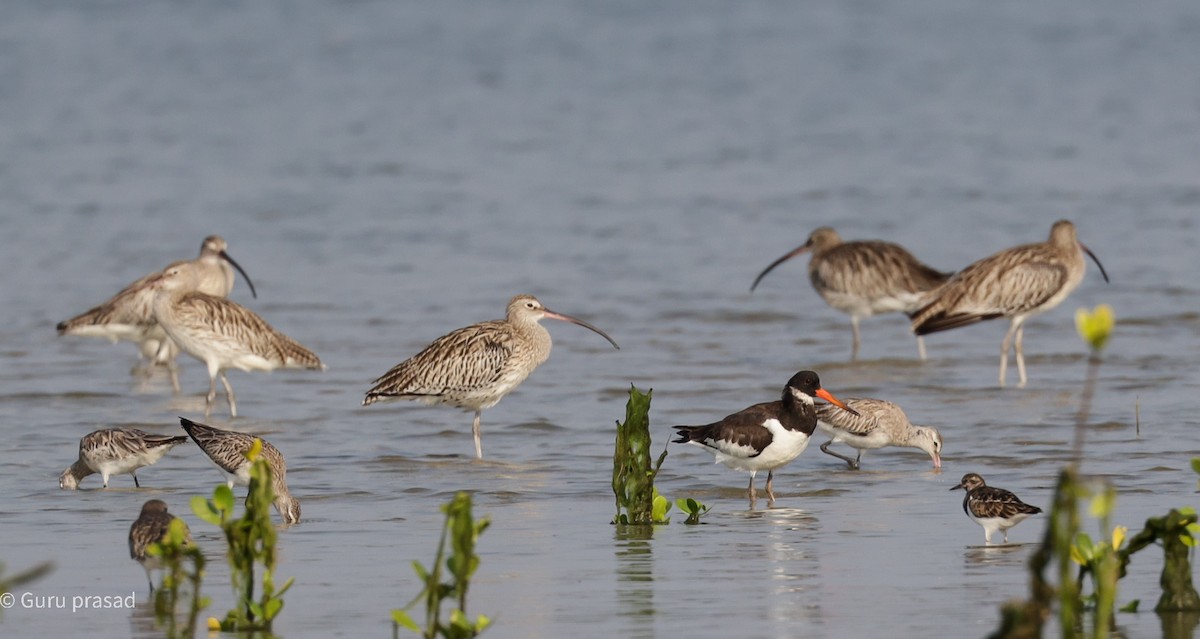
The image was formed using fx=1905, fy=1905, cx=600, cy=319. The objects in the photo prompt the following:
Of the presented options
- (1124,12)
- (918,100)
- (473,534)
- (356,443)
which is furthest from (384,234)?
(1124,12)

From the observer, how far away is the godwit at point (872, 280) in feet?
57.4

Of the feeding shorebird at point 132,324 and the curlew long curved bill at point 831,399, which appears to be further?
the feeding shorebird at point 132,324

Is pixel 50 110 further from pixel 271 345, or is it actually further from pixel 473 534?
pixel 473 534

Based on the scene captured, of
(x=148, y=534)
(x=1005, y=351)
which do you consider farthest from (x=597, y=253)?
(x=148, y=534)

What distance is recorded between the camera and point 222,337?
15078 millimetres

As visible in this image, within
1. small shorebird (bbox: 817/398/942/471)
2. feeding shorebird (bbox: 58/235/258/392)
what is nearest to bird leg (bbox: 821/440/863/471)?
small shorebird (bbox: 817/398/942/471)

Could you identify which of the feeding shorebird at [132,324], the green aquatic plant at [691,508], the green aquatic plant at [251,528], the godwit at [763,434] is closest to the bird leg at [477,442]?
the godwit at [763,434]

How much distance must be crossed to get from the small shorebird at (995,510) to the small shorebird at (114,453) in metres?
4.58

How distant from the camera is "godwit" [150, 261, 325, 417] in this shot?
14.9m

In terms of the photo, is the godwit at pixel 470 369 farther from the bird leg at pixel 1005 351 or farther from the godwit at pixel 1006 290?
the godwit at pixel 1006 290

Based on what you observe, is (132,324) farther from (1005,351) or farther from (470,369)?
(1005,351)

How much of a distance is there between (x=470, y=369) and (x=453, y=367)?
0.12 m

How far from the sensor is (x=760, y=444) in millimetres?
10156

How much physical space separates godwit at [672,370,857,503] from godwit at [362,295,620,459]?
103 inches
